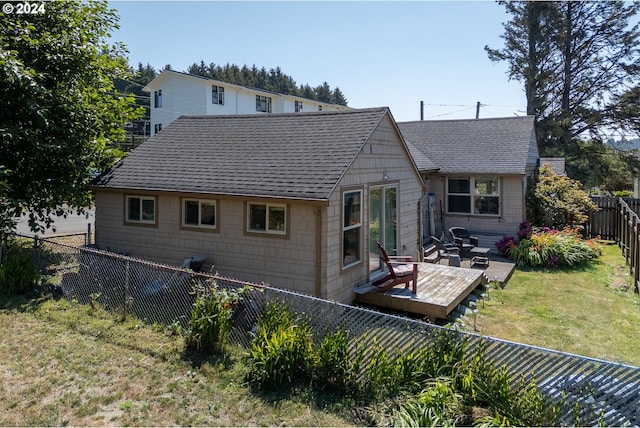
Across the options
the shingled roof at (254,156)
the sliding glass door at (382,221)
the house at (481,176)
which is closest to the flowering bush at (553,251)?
the house at (481,176)

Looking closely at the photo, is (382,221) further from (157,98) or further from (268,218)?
(157,98)

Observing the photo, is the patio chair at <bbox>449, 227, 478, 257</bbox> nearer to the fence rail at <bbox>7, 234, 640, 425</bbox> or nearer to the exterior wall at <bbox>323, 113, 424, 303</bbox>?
the exterior wall at <bbox>323, 113, 424, 303</bbox>

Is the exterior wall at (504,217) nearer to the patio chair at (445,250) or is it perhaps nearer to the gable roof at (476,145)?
the gable roof at (476,145)

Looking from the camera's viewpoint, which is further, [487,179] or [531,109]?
[531,109]

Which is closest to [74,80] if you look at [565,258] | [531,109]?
[565,258]

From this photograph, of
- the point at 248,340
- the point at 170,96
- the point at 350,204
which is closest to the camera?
the point at 248,340

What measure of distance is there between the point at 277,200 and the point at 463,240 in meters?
9.70

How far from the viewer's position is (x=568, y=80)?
1155 inches

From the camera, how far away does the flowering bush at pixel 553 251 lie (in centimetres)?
1332

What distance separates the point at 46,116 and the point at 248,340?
26.3 feet

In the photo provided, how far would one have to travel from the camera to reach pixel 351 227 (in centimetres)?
896

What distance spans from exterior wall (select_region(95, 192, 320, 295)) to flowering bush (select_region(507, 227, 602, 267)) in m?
8.71

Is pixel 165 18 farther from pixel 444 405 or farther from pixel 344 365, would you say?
pixel 444 405

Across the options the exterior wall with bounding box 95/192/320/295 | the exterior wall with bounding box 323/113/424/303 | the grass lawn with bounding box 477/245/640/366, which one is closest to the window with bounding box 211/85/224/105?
the exterior wall with bounding box 95/192/320/295
